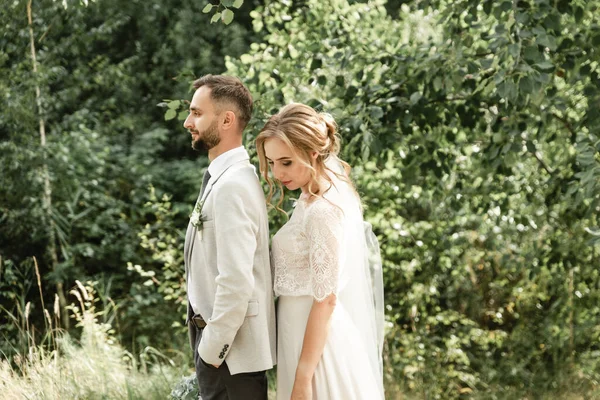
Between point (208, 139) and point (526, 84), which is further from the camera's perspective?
point (526, 84)

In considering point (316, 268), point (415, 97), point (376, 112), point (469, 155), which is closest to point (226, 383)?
point (316, 268)

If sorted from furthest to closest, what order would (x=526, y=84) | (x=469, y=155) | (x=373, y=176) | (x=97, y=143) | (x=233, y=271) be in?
(x=97, y=143) < (x=373, y=176) < (x=469, y=155) < (x=526, y=84) < (x=233, y=271)

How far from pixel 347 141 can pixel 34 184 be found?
3177 mm

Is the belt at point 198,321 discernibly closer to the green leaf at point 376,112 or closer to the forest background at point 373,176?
the forest background at point 373,176

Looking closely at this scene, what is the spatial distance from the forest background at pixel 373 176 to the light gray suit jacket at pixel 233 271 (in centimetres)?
60

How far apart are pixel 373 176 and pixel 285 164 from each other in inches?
121

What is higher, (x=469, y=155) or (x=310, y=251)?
(x=469, y=155)

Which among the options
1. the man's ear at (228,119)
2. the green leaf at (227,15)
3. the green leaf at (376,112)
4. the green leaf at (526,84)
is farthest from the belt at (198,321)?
the green leaf at (526,84)

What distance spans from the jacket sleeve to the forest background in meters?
0.65

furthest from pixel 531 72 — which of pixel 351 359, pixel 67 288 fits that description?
pixel 67 288

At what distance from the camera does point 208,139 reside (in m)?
Result: 2.52

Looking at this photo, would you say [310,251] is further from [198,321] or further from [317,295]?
[198,321]

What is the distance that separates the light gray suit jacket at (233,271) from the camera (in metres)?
2.32

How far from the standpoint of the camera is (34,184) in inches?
239
